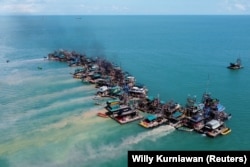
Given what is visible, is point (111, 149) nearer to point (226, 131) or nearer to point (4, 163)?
point (4, 163)

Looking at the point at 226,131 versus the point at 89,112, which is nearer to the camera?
the point at 226,131

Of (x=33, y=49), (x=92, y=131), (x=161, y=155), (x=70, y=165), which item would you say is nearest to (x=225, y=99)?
(x=92, y=131)

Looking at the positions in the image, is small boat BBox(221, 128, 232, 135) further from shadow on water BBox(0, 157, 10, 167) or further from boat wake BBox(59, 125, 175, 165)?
shadow on water BBox(0, 157, 10, 167)

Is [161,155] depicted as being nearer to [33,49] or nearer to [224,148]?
[224,148]

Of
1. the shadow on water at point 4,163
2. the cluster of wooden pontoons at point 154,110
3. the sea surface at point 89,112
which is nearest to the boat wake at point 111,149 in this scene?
the sea surface at point 89,112

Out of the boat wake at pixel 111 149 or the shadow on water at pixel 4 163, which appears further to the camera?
the boat wake at pixel 111 149

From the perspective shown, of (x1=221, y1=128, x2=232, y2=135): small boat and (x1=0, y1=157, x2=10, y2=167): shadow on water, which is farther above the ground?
(x1=221, y1=128, x2=232, y2=135): small boat

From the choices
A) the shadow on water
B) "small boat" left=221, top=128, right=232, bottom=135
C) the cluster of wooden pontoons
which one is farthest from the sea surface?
the cluster of wooden pontoons

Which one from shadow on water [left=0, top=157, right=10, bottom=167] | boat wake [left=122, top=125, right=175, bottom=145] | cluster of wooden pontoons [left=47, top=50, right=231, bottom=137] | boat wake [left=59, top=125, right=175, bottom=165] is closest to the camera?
shadow on water [left=0, top=157, right=10, bottom=167]

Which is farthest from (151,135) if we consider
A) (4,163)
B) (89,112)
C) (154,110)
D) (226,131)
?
(4,163)

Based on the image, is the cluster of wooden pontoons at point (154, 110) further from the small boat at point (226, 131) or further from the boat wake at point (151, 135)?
the boat wake at point (151, 135)

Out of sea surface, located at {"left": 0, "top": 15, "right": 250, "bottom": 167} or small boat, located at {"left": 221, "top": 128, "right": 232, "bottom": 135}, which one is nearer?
sea surface, located at {"left": 0, "top": 15, "right": 250, "bottom": 167}
